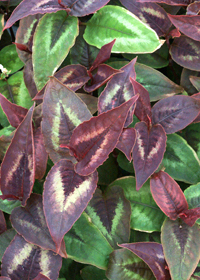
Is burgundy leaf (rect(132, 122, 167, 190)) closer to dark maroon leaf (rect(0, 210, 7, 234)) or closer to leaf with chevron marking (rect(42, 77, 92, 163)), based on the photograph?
leaf with chevron marking (rect(42, 77, 92, 163))

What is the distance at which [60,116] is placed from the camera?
2.06ft

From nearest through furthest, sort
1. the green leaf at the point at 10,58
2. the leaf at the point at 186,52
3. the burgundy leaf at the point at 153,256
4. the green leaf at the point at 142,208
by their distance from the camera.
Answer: the burgundy leaf at the point at 153,256 < the green leaf at the point at 142,208 < the leaf at the point at 186,52 < the green leaf at the point at 10,58

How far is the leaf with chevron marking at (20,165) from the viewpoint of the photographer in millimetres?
601

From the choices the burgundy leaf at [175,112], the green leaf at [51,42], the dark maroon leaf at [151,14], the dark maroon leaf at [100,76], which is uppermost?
the green leaf at [51,42]

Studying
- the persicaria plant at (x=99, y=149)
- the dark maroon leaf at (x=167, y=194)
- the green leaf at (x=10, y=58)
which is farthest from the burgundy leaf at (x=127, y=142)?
the green leaf at (x=10, y=58)

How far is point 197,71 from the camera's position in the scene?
35.3 inches

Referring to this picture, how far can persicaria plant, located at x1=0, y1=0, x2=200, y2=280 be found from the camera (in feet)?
1.97

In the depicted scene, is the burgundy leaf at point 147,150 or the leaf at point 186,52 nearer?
the burgundy leaf at point 147,150

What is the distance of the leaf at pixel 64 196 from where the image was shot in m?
0.53

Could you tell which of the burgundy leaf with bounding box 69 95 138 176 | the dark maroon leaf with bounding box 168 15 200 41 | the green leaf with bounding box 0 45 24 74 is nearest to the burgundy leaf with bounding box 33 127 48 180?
the burgundy leaf with bounding box 69 95 138 176

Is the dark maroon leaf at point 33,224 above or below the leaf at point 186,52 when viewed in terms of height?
below

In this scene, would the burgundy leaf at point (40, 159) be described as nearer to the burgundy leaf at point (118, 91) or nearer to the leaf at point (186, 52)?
the burgundy leaf at point (118, 91)

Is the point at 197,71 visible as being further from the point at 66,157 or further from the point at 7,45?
the point at 7,45

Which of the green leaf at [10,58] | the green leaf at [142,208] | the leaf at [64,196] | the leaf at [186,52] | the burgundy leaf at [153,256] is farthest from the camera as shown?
the green leaf at [10,58]
